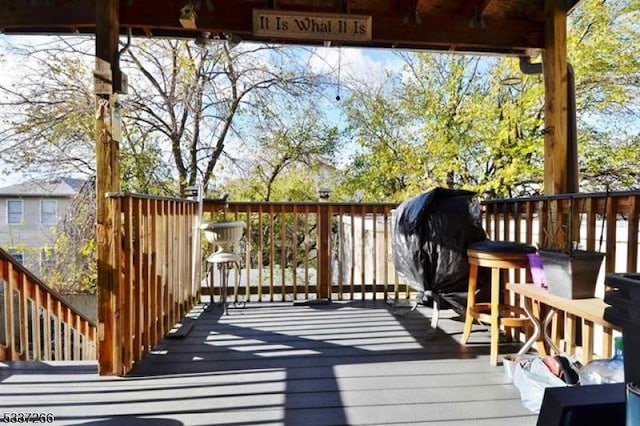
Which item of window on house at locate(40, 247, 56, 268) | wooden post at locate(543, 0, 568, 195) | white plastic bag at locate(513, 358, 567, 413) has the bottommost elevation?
window on house at locate(40, 247, 56, 268)

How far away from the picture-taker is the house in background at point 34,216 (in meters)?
8.47

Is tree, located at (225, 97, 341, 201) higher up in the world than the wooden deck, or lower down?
higher up

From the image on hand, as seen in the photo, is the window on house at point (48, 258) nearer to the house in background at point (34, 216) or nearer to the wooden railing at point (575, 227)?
the house in background at point (34, 216)

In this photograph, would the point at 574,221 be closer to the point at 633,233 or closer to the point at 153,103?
the point at 633,233

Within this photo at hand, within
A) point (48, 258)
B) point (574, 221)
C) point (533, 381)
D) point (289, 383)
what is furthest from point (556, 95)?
point (48, 258)

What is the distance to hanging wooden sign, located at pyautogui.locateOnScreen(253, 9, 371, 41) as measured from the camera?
312 centimetres

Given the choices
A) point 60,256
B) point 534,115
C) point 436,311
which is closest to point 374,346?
point 436,311

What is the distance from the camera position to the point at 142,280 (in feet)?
8.75

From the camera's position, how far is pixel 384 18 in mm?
3348

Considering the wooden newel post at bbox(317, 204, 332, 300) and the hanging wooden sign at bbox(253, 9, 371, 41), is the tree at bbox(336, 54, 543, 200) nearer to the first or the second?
the wooden newel post at bbox(317, 204, 332, 300)

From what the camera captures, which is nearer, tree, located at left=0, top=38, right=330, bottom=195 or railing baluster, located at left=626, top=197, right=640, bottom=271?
railing baluster, located at left=626, top=197, right=640, bottom=271

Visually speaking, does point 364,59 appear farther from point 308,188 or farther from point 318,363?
point 318,363

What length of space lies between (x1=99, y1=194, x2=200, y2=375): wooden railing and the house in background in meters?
6.08

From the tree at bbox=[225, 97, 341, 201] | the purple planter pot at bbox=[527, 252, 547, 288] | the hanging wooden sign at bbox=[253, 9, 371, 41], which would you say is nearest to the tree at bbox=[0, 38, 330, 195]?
Answer: the tree at bbox=[225, 97, 341, 201]
